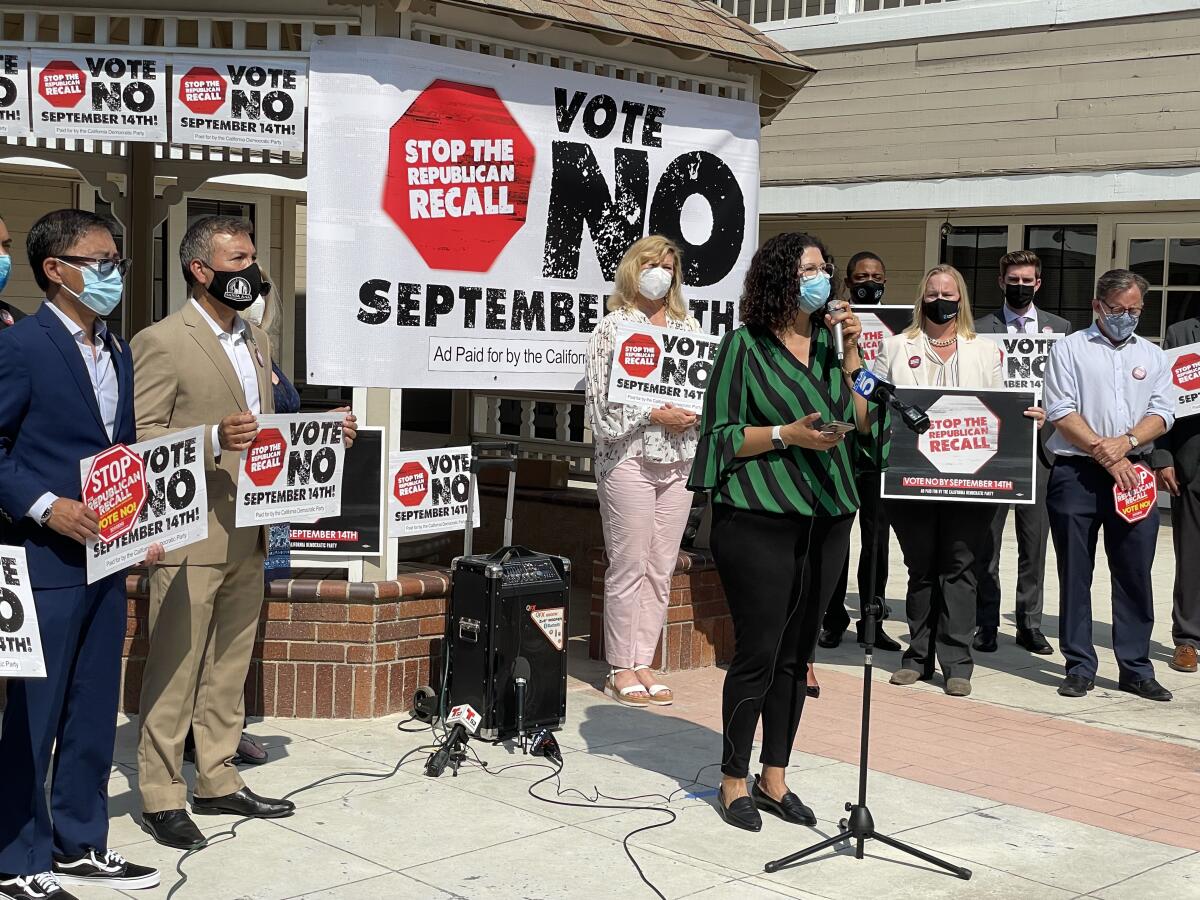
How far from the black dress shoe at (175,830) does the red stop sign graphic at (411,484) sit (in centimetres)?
219

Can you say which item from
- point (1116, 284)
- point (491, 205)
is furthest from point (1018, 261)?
point (491, 205)

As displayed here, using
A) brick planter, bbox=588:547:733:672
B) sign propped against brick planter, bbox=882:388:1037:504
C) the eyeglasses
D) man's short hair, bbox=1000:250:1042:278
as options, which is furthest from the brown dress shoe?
the eyeglasses

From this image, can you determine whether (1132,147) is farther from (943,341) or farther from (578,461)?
(943,341)

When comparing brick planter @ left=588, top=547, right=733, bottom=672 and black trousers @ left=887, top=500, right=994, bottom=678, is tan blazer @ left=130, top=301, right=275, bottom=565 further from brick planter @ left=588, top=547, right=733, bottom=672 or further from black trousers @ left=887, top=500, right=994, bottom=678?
black trousers @ left=887, top=500, right=994, bottom=678

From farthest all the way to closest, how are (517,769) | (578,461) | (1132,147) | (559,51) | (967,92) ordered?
(967,92), (1132,147), (578,461), (559,51), (517,769)

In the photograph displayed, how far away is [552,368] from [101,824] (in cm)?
359

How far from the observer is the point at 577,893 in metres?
4.66

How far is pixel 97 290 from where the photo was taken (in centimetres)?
445

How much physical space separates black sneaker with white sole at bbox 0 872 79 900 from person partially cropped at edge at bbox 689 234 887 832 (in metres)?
2.34

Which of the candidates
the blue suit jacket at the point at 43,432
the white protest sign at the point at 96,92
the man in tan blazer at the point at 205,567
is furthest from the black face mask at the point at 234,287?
the white protest sign at the point at 96,92

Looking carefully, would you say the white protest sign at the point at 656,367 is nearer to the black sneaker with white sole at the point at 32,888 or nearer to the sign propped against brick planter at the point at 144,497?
the sign propped against brick planter at the point at 144,497

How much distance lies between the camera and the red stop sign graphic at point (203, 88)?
6.70 m

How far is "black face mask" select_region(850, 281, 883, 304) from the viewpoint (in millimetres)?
8773

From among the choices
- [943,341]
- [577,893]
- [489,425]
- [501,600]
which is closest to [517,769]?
[501,600]
